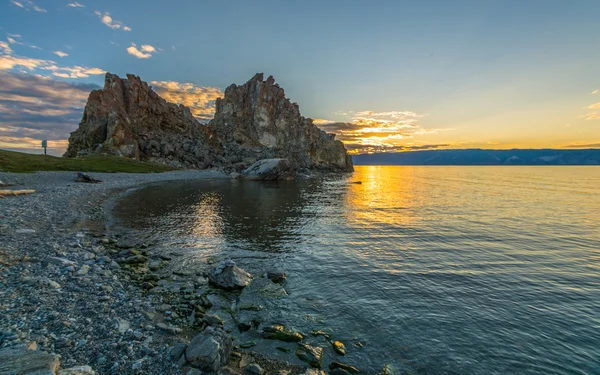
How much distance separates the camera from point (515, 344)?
968 centimetres

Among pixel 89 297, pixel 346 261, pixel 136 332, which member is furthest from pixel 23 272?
pixel 346 261

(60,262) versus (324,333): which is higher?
(60,262)

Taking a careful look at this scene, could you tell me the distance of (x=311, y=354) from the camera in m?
8.70

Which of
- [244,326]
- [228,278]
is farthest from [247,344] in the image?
[228,278]

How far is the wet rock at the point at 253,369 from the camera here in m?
7.55

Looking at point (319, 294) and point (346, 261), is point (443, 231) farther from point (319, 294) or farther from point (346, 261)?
point (319, 294)

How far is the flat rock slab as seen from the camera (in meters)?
5.22

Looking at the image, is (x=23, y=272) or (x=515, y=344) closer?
(x=515, y=344)

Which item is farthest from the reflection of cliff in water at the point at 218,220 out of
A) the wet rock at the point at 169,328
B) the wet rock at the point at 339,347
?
the wet rock at the point at 339,347

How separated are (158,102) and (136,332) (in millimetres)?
153166

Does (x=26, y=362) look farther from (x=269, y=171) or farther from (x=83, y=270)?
(x=269, y=171)

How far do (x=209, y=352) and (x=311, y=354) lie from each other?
3241 millimetres

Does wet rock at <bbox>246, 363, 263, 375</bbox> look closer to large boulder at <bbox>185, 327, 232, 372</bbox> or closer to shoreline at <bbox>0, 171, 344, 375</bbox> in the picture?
shoreline at <bbox>0, 171, 344, 375</bbox>

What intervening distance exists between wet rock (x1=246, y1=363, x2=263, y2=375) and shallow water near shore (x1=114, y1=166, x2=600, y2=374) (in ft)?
3.44
